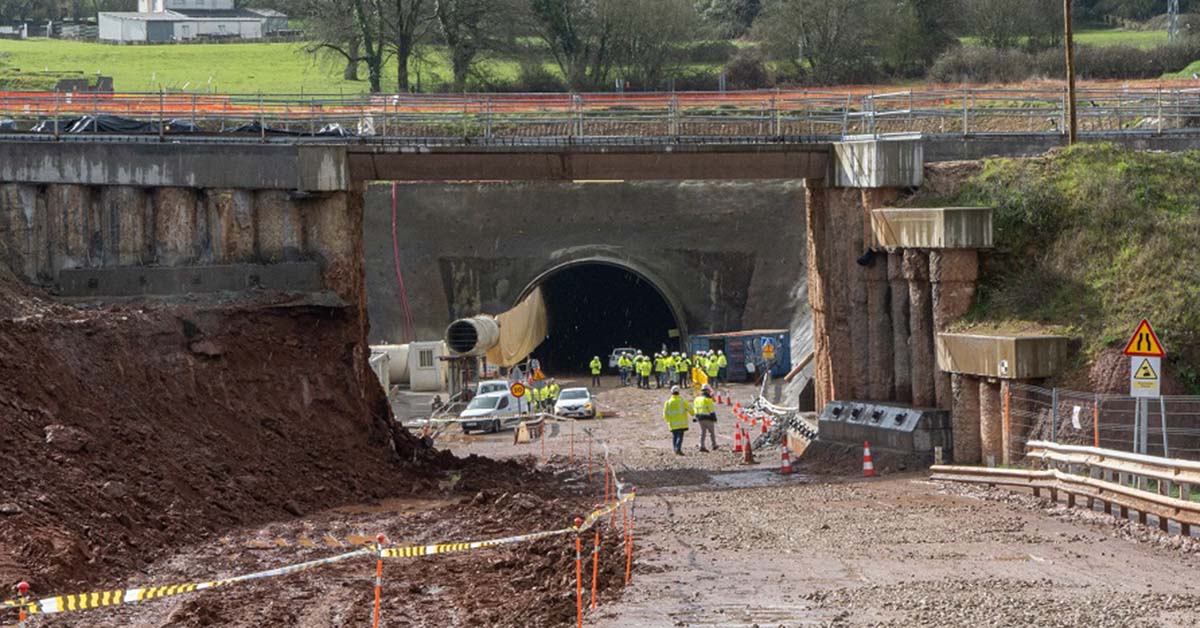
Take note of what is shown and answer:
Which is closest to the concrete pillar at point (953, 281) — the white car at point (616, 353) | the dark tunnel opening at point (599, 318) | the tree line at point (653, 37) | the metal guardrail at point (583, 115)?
the metal guardrail at point (583, 115)

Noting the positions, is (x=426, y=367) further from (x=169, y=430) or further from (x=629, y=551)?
(x=629, y=551)

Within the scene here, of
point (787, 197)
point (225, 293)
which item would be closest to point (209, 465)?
point (225, 293)

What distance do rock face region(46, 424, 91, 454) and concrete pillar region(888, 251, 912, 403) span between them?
15969 mm

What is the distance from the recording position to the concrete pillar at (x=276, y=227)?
113ft

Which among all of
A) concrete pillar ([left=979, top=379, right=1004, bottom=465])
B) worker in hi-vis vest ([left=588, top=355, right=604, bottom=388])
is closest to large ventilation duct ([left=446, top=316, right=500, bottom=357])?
worker in hi-vis vest ([left=588, top=355, right=604, bottom=388])

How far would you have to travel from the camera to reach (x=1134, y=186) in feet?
103

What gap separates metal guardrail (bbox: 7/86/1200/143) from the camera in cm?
3734

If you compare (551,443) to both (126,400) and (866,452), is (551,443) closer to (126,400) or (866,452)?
(866,452)

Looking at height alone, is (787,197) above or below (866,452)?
above

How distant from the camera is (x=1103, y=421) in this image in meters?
27.1

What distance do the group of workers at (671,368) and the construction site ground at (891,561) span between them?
26.7m

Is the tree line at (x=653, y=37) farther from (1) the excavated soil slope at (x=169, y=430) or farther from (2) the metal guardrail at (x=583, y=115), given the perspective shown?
(1) the excavated soil slope at (x=169, y=430)

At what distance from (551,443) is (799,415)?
6.53 meters

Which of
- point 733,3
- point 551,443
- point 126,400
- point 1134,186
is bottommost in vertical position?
point 551,443
